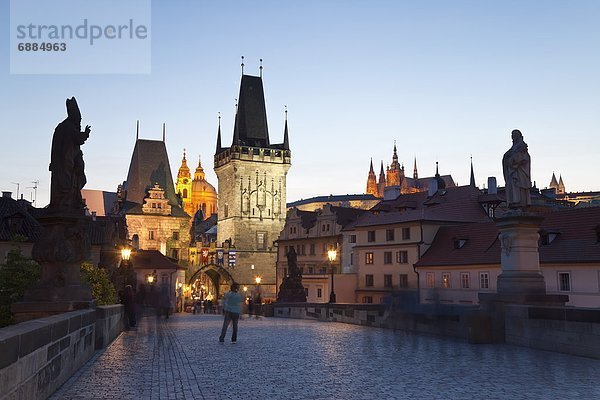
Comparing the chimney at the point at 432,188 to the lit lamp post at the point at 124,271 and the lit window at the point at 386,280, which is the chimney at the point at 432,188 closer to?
the lit window at the point at 386,280

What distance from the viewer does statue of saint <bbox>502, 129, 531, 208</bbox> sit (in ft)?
55.5

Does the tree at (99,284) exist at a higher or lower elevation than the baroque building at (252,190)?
lower

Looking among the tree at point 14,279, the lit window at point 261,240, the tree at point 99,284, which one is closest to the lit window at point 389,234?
the tree at point 99,284

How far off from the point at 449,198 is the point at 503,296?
1681 inches

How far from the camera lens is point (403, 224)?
183ft

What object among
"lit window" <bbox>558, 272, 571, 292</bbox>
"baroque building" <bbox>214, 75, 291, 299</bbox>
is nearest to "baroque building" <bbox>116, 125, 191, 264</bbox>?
"baroque building" <bbox>214, 75, 291, 299</bbox>

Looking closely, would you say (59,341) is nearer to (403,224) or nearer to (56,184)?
(56,184)

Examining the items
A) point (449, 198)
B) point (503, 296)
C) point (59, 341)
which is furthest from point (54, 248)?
point (449, 198)

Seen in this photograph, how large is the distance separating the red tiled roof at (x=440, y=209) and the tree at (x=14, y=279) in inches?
1438

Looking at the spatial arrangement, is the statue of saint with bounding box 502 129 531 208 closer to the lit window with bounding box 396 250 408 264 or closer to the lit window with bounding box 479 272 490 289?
the lit window with bounding box 479 272 490 289

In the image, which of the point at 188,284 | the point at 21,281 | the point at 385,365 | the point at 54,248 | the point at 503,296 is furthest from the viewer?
the point at 188,284

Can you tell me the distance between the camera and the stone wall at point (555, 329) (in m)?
13.3

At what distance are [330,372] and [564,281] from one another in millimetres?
31603

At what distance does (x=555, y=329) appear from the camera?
1436 centimetres
